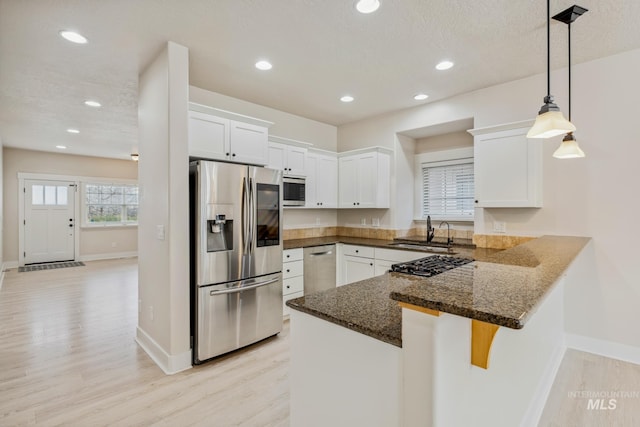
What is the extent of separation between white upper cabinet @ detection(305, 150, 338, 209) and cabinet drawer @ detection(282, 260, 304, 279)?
92cm

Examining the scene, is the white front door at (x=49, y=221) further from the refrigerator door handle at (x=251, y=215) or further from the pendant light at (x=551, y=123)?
the pendant light at (x=551, y=123)

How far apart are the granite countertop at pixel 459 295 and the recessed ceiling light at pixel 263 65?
90.0 inches

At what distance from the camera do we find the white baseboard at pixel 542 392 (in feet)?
6.34

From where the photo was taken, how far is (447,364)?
0.98m

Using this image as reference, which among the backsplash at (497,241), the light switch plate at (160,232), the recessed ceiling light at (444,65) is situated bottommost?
the backsplash at (497,241)

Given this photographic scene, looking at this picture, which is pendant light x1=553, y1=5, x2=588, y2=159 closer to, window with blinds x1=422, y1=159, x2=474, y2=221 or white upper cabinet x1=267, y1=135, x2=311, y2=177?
window with blinds x1=422, y1=159, x2=474, y2=221

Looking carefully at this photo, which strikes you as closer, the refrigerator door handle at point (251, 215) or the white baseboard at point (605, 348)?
the white baseboard at point (605, 348)

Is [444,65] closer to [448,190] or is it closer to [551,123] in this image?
[551,123]

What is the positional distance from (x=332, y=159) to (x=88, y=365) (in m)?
3.76

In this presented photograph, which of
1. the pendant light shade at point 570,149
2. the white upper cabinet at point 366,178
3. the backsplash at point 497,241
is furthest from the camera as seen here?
the white upper cabinet at point 366,178

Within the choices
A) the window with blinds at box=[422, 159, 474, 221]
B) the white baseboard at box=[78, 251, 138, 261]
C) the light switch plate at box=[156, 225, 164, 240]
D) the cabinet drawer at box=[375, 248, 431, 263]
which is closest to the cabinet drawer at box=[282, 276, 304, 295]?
the cabinet drawer at box=[375, 248, 431, 263]

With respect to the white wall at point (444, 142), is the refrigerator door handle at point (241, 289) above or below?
below

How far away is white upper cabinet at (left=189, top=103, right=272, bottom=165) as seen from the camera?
2959mm

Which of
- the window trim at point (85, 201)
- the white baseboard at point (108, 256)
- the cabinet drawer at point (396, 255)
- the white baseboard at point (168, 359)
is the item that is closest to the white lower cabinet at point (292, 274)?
the cabinet drawer at point (396, 255)
